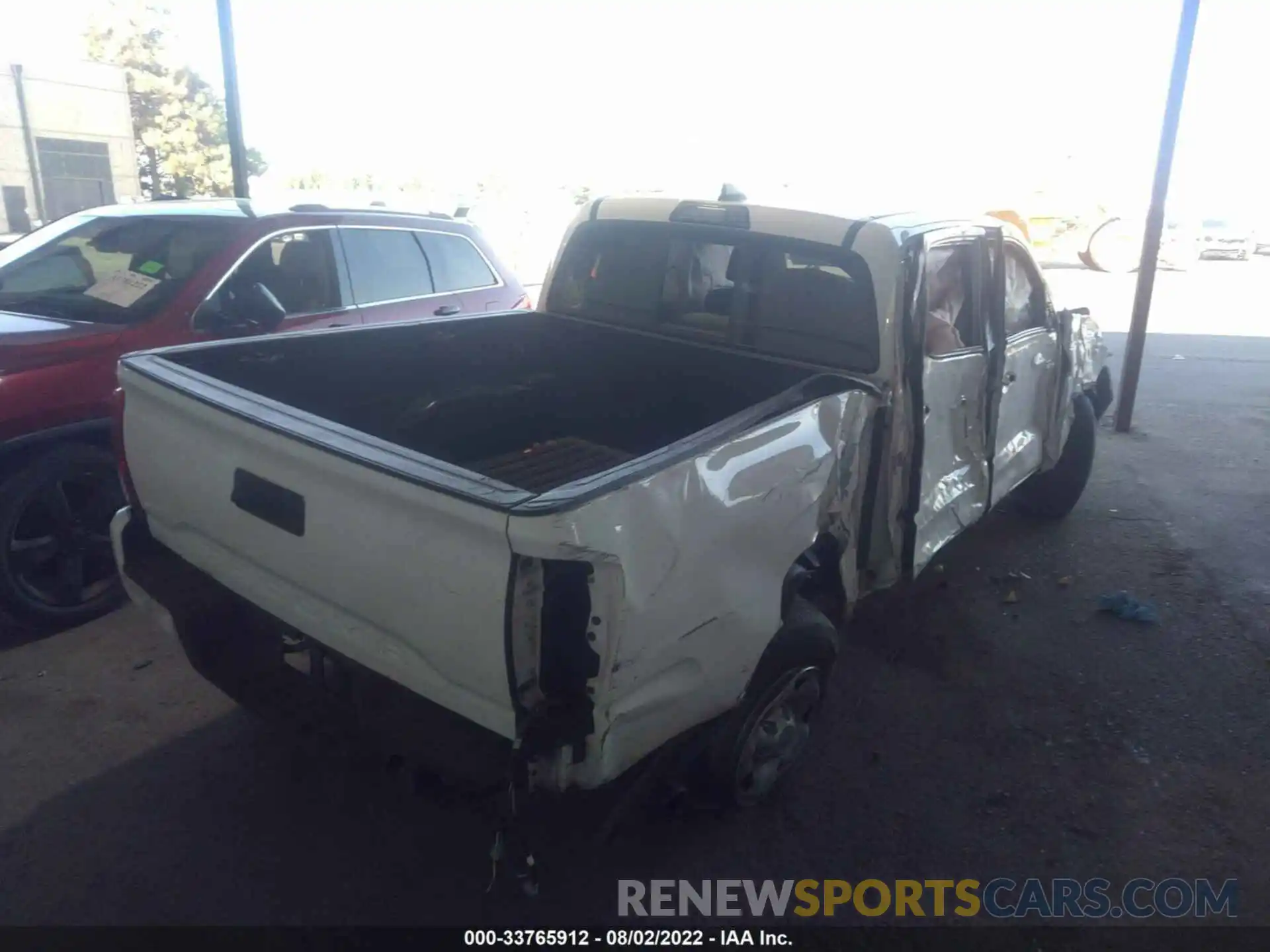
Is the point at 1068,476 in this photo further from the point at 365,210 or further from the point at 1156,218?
the point at 365,210

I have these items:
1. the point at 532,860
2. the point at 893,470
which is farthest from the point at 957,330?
the point at 532,860

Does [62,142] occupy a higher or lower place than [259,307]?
higher

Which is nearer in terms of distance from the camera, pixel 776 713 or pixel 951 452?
pixel 776 713

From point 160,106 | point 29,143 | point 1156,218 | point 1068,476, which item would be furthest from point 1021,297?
point 160,106

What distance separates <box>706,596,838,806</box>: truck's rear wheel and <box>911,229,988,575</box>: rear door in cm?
72

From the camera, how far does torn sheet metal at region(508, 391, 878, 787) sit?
1963 mm

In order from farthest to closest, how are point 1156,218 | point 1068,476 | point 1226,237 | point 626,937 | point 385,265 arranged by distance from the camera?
point 1226,237
point 1156,218
point 1068,476
point 385,265
point 626,937

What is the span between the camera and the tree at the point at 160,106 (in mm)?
35500

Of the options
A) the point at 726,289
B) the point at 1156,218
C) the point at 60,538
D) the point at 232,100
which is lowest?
the point at 60,538

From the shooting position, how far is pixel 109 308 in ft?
13.9

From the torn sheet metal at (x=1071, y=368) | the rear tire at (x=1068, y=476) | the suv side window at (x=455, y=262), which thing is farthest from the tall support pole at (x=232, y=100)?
the rear tire at (x=1068, y=476)

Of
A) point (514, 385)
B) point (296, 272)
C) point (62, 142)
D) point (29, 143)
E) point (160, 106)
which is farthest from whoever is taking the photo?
point (160, 106)

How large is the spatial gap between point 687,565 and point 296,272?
11.5 feet

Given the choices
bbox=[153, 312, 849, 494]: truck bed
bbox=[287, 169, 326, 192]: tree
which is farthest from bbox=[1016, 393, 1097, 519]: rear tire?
bbox=[287, 169, 326, 192]: tree
